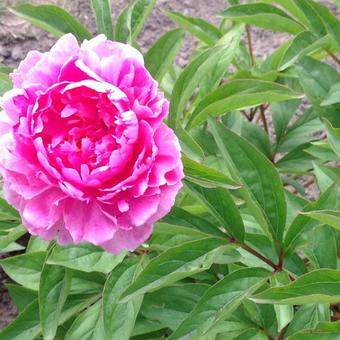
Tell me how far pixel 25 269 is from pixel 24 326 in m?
0.10

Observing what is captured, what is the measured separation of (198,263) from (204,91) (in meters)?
0.31

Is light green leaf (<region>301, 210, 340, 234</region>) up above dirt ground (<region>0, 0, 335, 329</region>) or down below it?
above

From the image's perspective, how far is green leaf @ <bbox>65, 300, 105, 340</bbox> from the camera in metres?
1.11

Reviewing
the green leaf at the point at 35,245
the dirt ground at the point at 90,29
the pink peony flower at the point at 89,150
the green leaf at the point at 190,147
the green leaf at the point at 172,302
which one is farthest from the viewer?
the dirt ground at the point at 90,29

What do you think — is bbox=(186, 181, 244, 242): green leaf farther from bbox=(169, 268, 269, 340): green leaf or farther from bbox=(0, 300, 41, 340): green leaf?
bbox=(0, 300, 41, 340): green leaf

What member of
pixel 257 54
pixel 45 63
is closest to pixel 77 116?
pixel 45 63

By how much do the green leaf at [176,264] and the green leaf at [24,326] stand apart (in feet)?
0.95

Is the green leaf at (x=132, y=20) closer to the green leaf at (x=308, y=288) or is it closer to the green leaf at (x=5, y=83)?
the green leaf at (x=5, y=83)

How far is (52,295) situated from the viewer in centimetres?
99

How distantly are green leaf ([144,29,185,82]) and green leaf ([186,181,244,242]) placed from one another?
163 millimetres

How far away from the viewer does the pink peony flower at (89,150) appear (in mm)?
741

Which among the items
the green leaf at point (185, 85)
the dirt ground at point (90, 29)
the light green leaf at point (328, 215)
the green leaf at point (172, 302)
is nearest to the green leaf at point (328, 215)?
the light green leaf at point (328, 215)

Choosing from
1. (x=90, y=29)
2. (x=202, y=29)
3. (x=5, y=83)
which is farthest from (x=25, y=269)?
(x=90, y=29)

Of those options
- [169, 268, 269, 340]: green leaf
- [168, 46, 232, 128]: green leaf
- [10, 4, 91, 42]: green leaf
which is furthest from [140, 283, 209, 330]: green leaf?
[10, 4, 91, 42]: green leaf
